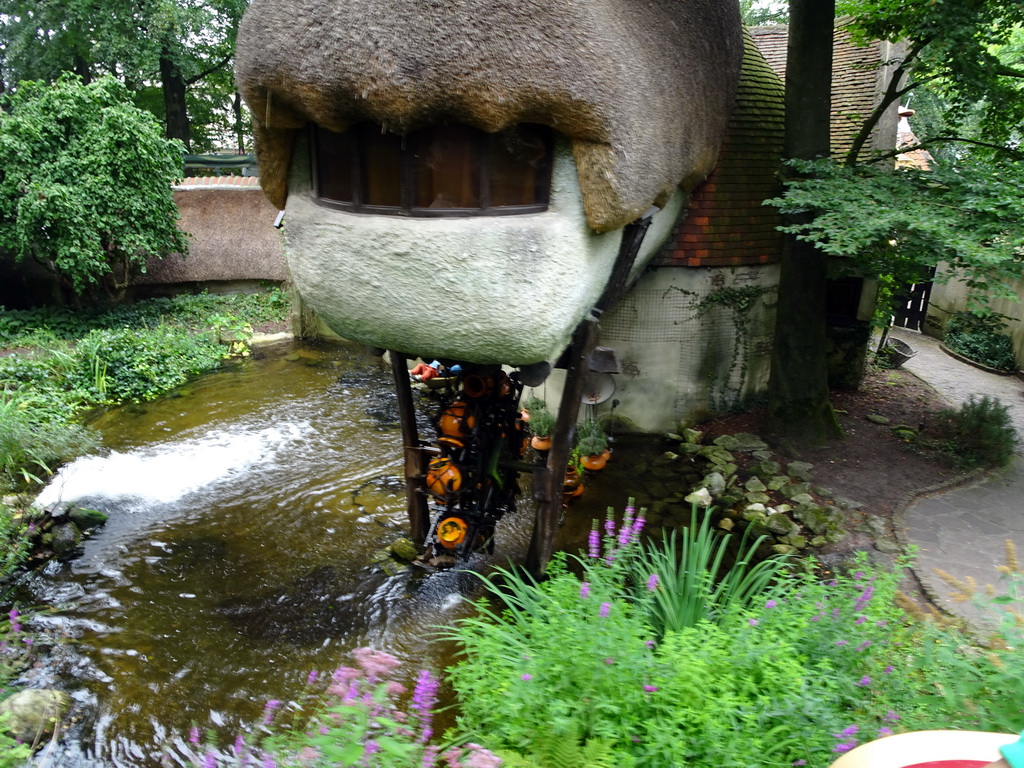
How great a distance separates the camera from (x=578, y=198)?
3734mm

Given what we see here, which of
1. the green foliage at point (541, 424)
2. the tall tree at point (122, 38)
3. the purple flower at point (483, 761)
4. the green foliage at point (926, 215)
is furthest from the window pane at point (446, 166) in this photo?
the tall tree at point (122, 38)

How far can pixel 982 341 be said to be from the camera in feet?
33.9

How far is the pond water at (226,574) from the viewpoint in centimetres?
422

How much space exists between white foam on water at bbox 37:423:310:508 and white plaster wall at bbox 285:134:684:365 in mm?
3844

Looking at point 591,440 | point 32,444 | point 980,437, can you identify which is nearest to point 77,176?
point 32,444

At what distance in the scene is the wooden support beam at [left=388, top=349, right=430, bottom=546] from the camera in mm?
5164

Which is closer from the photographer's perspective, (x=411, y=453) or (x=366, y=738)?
(x=366, y=738)

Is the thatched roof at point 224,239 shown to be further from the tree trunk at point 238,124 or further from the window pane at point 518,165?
the window pane at point 518,165

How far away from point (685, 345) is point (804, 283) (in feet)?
4.59

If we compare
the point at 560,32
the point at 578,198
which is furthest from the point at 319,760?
the point at 560,32

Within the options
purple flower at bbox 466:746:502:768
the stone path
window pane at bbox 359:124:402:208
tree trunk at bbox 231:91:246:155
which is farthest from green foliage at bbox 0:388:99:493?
tree trunk at bbox 231:91:246:155

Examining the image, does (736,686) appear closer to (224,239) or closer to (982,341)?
(982,341)

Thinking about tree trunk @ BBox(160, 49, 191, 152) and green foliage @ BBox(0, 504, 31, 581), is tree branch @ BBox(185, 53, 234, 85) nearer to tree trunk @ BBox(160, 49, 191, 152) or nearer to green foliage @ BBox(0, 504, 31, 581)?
tree trunk @ BBox(160, 49, 191, 152)

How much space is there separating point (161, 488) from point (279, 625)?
9.16ft
